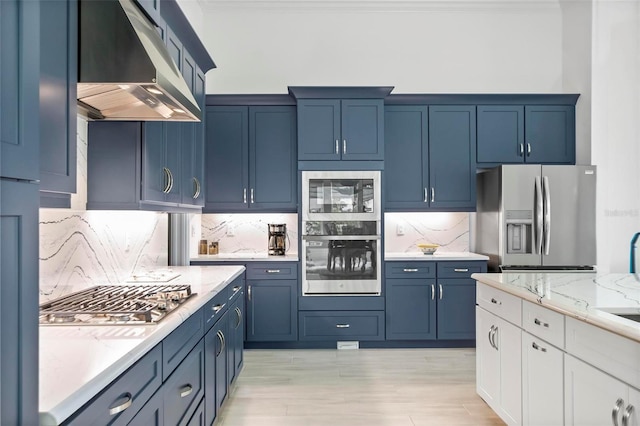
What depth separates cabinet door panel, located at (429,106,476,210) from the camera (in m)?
4.49

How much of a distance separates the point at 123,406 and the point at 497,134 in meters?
4.35

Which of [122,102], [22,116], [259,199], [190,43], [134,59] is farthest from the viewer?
[259,199]

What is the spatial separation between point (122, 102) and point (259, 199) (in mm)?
2534

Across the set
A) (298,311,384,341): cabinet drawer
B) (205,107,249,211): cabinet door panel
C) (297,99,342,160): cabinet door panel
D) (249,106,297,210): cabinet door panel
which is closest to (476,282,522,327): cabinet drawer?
(298,311,384,341): cabinet drawer

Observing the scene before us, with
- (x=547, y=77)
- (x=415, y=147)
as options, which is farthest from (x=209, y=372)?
(x=547, y=77)

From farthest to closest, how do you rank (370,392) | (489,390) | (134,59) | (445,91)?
(445,91)
(370,392)
(489,390)
(134,59)

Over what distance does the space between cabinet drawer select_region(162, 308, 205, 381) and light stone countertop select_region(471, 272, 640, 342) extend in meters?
1.66

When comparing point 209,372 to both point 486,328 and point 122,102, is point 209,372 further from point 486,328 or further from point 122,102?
point 486,328

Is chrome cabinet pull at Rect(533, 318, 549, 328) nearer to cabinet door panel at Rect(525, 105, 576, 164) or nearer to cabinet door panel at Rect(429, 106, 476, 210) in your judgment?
cabinet door panel at Rect(429, 106, 476, 210)

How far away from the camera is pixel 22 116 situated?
0.81 m

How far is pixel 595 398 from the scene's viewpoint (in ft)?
5.54

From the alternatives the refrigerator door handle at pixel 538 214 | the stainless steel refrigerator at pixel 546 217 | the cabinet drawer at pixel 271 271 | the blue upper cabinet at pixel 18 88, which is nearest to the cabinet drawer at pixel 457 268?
the stainless steel refrigerator at pixel 546 217

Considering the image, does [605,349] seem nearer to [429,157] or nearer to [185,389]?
[185,389]

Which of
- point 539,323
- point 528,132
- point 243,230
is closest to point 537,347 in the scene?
point 539,323
